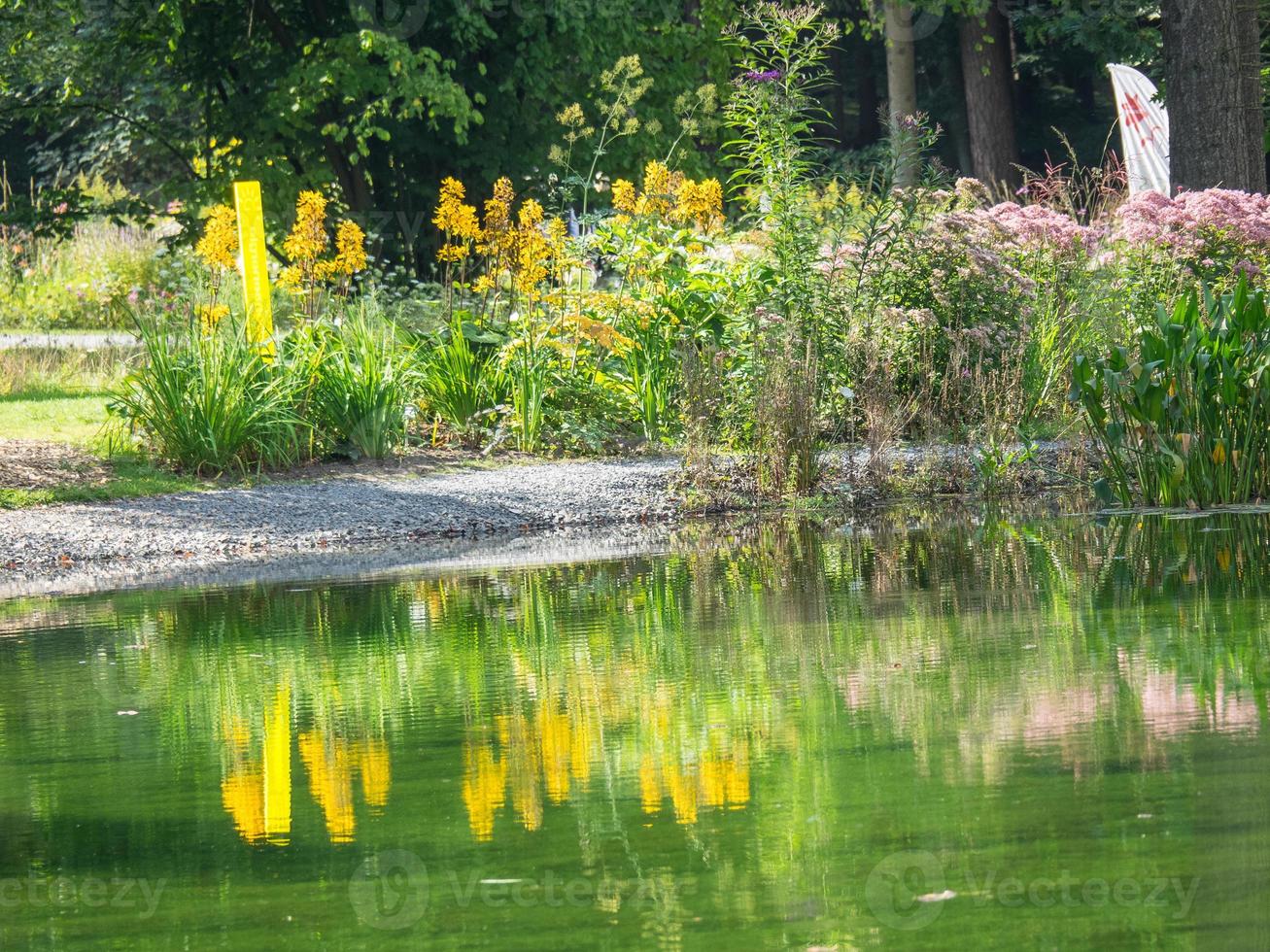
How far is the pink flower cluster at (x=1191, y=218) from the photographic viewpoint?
11664 millimetres

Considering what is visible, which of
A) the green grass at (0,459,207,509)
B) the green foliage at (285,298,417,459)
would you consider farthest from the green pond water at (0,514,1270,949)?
the green foliage at (285,298,417,459)

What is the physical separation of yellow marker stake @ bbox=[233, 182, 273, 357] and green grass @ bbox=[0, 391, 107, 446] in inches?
49.2

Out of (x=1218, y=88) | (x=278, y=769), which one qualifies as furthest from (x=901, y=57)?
(x=278, y=769)

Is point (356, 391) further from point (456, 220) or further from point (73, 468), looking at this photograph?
point (73, 468)

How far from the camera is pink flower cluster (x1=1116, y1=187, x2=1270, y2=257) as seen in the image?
1166 centimetres

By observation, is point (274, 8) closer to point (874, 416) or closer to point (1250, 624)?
point (874, 416)

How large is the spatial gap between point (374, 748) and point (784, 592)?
2.71m

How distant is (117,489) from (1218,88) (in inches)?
333

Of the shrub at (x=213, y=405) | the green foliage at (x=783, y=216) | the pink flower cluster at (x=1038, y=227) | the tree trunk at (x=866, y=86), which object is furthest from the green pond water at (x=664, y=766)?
the tree trunk at (x=866, y=86)

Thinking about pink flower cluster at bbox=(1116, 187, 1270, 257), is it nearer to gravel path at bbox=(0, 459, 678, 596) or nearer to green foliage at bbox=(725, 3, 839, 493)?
green foliage at bbox=(725, 3, 839, 493)

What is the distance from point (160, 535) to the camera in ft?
31.6

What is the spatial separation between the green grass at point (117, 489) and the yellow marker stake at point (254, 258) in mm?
1454

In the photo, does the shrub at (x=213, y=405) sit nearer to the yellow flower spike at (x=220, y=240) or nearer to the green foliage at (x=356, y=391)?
the green foliage at (x=356, y=391)

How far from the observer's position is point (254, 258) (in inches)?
502
